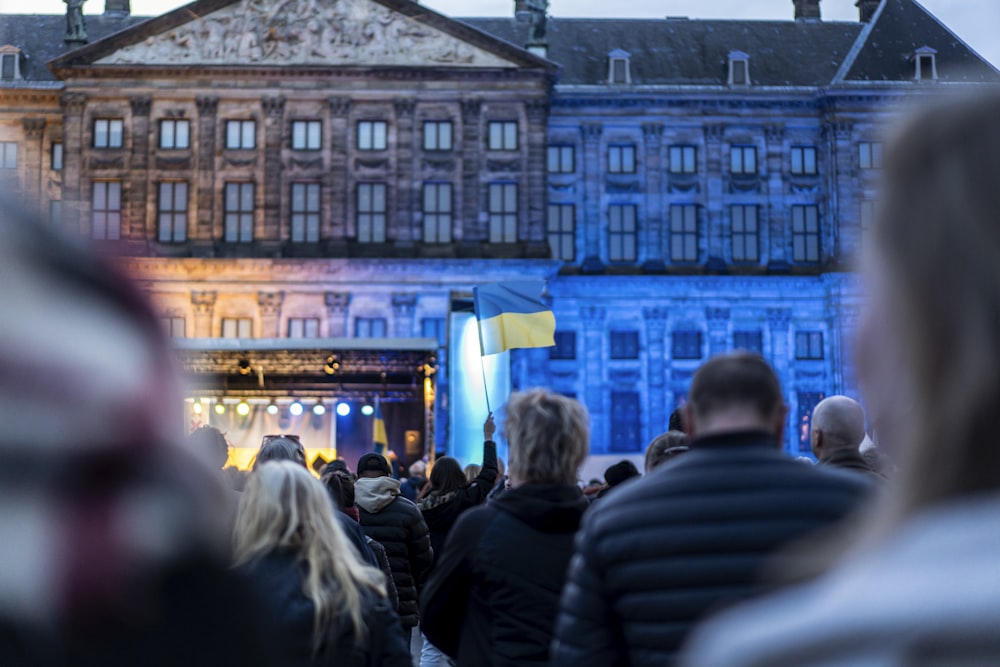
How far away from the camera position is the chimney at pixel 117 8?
47.7m

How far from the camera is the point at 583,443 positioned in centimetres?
458

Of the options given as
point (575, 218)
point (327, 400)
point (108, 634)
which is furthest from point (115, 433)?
point (575, 218)

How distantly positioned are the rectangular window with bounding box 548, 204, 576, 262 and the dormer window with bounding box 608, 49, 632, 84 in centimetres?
487

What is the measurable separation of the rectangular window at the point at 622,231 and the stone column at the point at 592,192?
38 cm

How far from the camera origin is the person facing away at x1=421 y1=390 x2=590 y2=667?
449 cm

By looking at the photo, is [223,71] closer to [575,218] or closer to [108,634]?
[575,218]

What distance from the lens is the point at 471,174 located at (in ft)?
129

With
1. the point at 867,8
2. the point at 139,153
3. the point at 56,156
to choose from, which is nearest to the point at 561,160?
the point at 139,153

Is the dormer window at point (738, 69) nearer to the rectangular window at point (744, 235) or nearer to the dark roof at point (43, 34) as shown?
the rectangular window at point (744, 235)

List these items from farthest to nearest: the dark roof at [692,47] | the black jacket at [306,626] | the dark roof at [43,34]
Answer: the dark roof at [692,47], the dark roof at [43,34], the black jacket at [306,626]

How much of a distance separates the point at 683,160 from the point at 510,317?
26.3m

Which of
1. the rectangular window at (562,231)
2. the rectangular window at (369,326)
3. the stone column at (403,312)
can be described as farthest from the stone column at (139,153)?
the rectangular window at (562,231)

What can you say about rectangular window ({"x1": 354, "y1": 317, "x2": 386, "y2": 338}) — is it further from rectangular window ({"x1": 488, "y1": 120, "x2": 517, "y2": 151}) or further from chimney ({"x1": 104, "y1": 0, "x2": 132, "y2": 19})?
chimney ({"x1": 104, "y1": 0, "x2": 132, "y2": 19})

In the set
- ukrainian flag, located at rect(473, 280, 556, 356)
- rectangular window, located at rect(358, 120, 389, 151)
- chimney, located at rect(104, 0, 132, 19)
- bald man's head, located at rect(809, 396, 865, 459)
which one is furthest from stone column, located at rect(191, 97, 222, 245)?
bald man's head, located at rect(809, 396, 865, 459)
